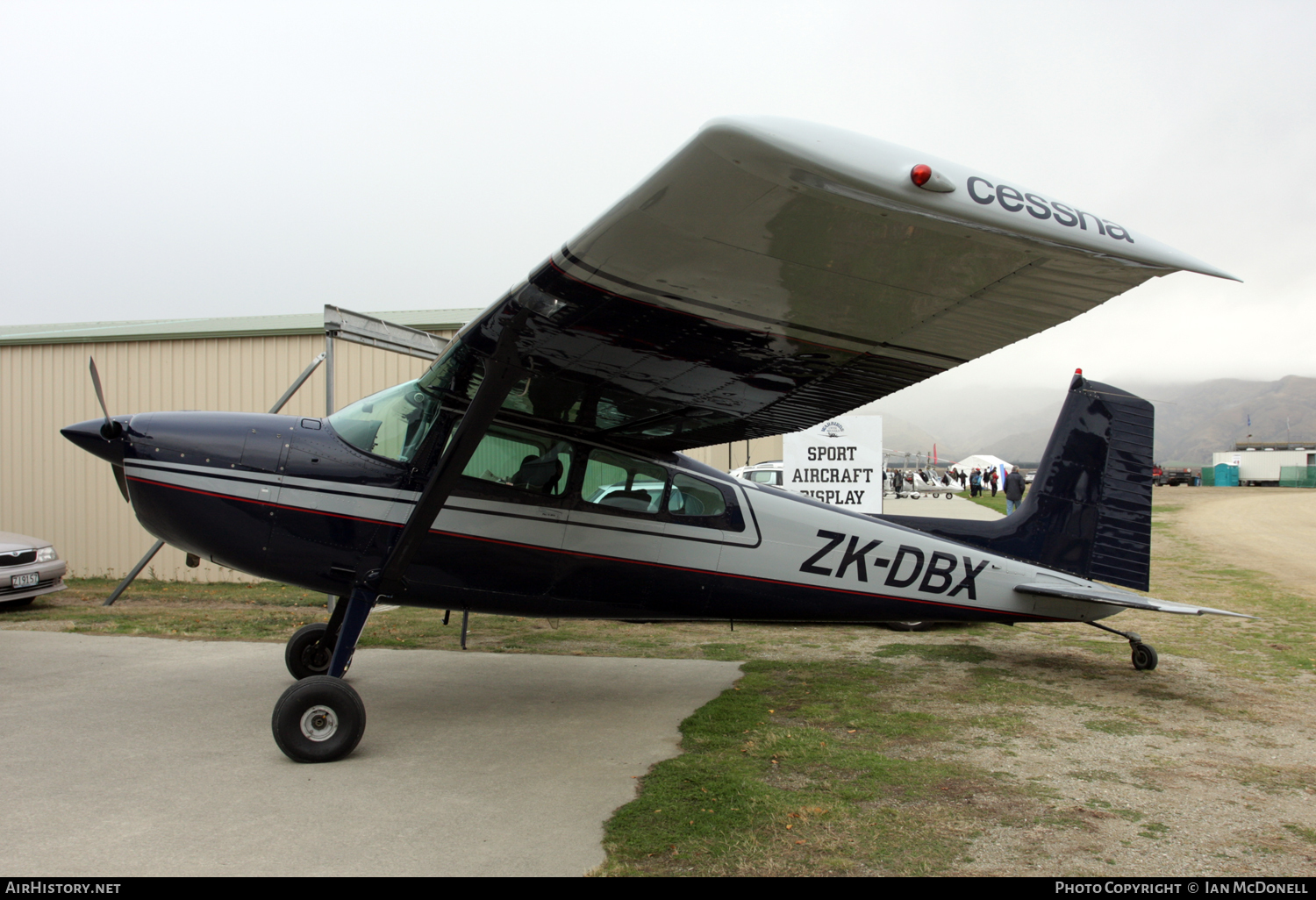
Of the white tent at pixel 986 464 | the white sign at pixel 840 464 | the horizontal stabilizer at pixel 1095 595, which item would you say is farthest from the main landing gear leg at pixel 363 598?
the white tent at pixel 986 464

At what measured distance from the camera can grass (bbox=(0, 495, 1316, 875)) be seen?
323 cm

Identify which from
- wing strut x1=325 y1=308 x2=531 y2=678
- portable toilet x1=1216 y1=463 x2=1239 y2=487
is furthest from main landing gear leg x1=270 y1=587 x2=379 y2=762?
portable toilet x1=1216 y1=463 x2=1239 y2=487

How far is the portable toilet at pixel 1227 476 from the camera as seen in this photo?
69.4 m

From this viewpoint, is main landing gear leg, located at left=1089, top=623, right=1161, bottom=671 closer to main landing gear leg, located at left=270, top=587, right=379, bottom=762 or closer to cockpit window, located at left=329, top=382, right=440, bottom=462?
cockpit window, located at left=329, top=382, right=440, bottom=462

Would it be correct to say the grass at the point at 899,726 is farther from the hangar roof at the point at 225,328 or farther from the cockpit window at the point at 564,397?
the hangar roof at the point at 225,328

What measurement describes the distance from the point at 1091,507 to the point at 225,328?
12.4 meters

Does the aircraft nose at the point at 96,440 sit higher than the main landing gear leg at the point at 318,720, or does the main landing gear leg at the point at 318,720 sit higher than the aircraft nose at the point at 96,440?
the aircraft nose at the point at 96,440

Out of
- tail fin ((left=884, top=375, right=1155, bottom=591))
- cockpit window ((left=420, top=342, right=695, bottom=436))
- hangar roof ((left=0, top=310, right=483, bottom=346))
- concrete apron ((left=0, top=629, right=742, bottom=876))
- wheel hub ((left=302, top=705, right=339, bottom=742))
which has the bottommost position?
concrete apron ((left=0, top=629, right=742, bottom=876))

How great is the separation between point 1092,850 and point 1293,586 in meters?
11.2

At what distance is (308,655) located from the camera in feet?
18.8

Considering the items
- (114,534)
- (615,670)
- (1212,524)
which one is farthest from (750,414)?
(1212,524)

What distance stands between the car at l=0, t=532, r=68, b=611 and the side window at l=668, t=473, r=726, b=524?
8691 millimetres

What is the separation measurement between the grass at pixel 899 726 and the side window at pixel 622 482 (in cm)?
154

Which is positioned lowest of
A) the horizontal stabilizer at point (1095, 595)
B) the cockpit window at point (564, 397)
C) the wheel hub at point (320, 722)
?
the wheel hub at point (320, 722)
